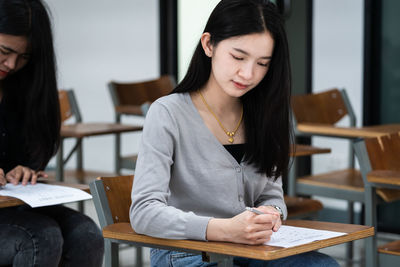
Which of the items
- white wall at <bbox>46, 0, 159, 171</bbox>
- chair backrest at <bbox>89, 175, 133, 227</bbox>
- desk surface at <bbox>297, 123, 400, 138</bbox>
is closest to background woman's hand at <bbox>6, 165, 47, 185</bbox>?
chair backrest at <bbox>89, 175, 133, 227</bbox>

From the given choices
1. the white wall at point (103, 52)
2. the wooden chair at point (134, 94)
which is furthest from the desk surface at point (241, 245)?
the white wall at point (103, 52)

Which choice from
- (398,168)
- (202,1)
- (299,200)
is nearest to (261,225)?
(398,168)

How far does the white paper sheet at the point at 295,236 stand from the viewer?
4.78 feet

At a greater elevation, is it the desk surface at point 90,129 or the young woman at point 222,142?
the young woman at point 222,142

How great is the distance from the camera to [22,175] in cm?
221

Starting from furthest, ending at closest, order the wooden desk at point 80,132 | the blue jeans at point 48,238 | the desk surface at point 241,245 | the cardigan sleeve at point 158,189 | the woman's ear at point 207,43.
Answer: the wooden desk at point 80,132 < the blue jeans at point 48,238 < the woman's ear at point 207,43 < the cardigan sleeve at point 158,189 < the desk surface at point 241,245

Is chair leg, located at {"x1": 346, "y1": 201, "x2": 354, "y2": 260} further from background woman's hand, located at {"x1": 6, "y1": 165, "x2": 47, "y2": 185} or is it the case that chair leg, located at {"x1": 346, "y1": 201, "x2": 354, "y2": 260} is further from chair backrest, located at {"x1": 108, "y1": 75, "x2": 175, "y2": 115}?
background woman's hand, located at {"x1": 6, "y1": 165, "x2": 47, "y2": 185}

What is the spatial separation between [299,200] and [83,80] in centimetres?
302

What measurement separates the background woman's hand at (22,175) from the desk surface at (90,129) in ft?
4.55

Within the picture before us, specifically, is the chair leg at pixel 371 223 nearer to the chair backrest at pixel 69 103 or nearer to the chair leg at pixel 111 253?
the chair leg at pixel 111 253

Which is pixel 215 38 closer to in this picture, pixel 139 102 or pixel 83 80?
pixel 139 102

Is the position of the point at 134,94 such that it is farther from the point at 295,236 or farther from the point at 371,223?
the point at 295,236

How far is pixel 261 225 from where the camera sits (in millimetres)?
1459

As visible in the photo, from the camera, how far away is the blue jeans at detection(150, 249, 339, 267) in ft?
5.17
